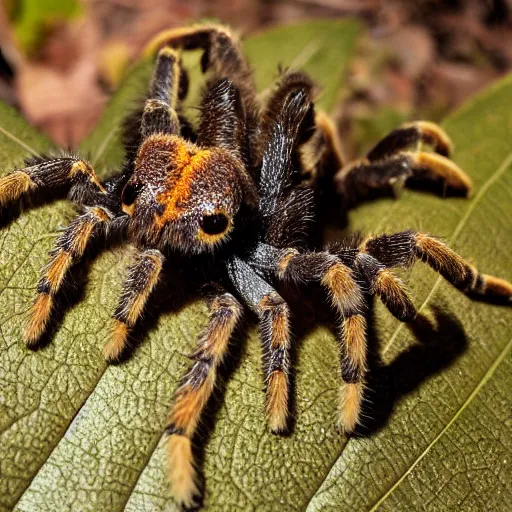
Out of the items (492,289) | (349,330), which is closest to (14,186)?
(349,330)

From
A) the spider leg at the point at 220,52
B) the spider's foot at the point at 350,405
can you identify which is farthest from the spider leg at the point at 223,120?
the spider's foot at the point at 350,405

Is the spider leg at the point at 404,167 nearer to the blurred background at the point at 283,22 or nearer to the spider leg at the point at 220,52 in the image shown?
the spider leg at the point at 220,52

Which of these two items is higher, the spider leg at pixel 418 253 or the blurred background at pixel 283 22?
the spider leg at pixel 418 253

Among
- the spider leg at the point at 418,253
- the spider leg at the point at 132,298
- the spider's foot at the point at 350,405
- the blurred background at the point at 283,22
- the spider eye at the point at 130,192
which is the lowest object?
the blurred background at the point at 283,22

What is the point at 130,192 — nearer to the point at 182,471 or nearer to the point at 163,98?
the point at 163,98

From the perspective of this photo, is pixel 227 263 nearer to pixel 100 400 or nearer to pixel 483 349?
pixel 100 400

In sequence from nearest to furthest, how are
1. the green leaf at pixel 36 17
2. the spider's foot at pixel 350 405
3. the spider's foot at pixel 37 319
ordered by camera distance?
the spider's foot at pixel 37 319, the spider's foot at pixel 350 405, the green leaf at pixel 36 17

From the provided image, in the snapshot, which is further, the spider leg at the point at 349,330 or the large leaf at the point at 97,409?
the spider leg at the point at 349,330
